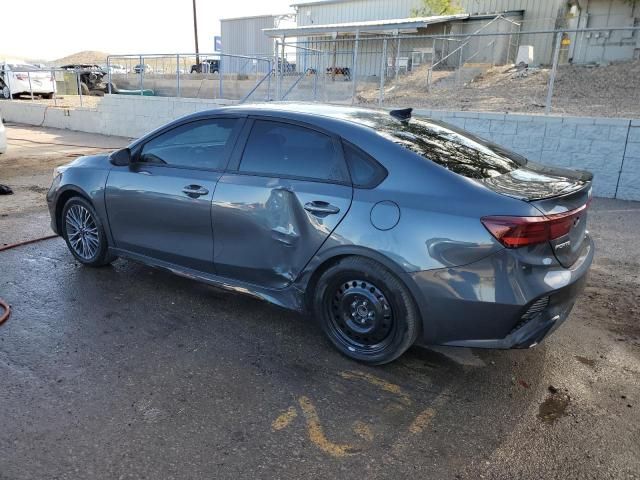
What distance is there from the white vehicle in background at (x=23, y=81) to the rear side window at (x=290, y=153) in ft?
72.8

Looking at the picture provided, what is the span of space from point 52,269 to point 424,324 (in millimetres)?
3715

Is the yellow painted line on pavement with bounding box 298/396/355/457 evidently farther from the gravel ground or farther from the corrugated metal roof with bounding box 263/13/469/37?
the corrugated metal roof with bounding box 263/13/469/37

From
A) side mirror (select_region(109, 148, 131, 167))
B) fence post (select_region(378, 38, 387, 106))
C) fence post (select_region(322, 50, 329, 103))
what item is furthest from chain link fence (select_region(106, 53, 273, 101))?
side mirror (select_region(109, 148, 131, 167))

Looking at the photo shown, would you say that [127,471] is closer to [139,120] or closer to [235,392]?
[235,392]

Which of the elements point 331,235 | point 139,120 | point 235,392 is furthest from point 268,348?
point 139,120

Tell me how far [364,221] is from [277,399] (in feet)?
3.88

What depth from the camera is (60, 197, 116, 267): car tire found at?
479 centimetres

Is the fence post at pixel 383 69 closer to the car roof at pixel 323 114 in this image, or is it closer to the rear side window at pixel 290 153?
the car roof at pixel 323 114

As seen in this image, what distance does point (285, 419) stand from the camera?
287cm

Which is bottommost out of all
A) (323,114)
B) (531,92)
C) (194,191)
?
(194,191)

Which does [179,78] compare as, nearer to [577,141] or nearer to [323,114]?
[577,141]

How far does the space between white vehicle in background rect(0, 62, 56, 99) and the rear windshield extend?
2276 cm

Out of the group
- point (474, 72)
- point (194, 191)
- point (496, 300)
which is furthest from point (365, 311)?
point (474, 72)

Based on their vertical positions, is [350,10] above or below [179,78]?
above
